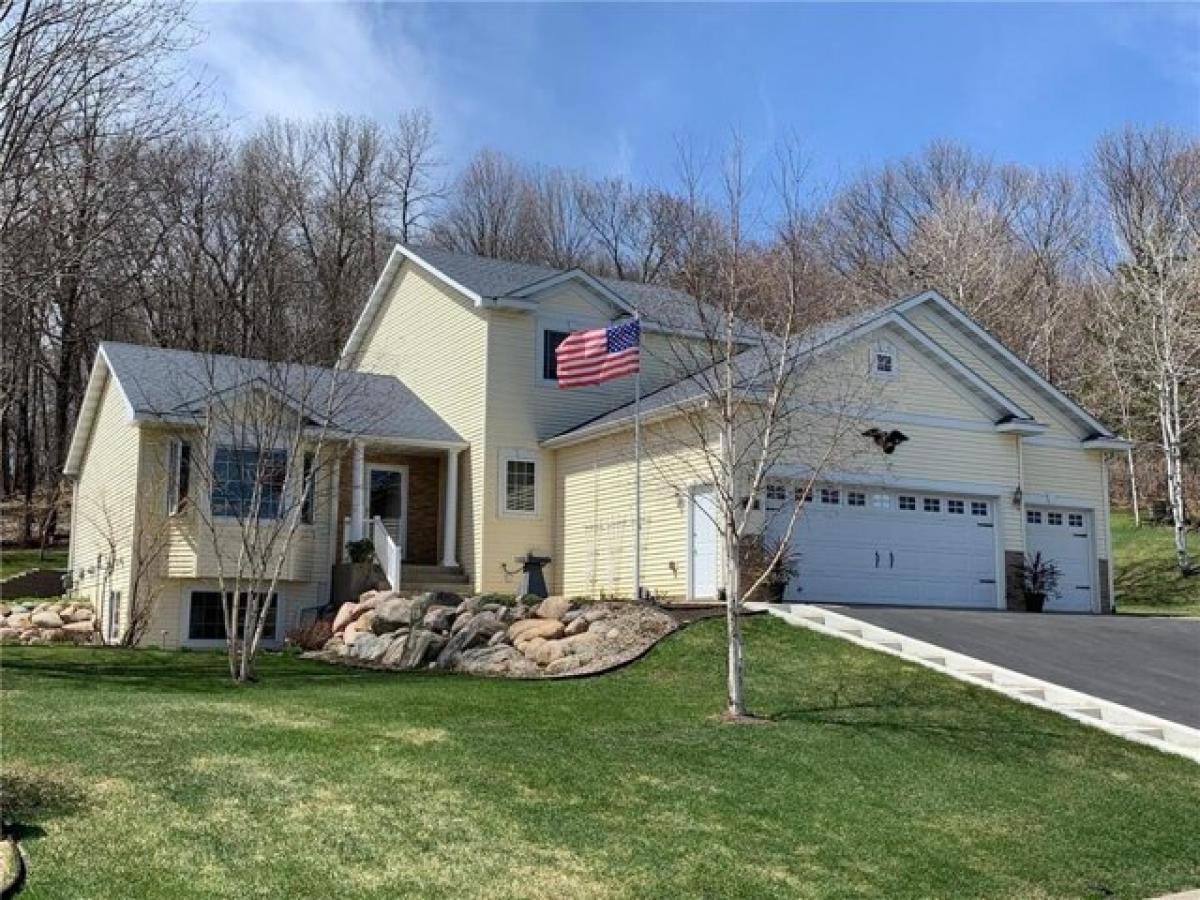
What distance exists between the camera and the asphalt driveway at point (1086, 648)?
1367 centimetres

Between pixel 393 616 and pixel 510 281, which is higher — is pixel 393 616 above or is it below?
below

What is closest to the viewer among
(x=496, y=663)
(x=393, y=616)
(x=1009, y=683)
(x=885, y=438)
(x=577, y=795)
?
(x=577, y=795)

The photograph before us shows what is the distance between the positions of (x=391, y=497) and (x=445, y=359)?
3.03m

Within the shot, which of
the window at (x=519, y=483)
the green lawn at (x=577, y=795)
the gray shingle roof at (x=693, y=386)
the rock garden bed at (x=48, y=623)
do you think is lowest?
the green lawn at (x=577, y=795)

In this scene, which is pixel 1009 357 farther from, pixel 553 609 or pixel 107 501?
pixel 107 501

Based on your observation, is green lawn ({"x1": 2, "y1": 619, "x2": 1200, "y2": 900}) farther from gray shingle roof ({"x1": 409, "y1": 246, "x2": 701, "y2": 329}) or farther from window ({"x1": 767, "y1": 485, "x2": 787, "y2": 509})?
gray shingle roof ({"x1": 409, "y1": 246, "x2": 701, "y2": 329})

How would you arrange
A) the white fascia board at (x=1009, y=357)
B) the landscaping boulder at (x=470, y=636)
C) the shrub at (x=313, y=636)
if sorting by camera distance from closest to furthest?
the landscaping boulder at (x=470, y=636) < the shrub at (x=313, y=636) < the white fascia board at (x=1009, y=357)

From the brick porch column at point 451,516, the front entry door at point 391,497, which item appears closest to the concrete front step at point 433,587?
the brick porch column at point 451,516

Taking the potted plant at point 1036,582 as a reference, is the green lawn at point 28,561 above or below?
above

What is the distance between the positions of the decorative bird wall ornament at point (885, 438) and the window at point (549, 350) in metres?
6.53

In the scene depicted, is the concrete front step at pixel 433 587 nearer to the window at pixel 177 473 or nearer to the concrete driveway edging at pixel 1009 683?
the window at pixel 177 473

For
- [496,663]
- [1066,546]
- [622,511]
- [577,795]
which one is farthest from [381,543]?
[577,795]

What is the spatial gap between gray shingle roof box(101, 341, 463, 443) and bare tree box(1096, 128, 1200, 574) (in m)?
19.1

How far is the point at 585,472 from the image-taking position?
2203cm
